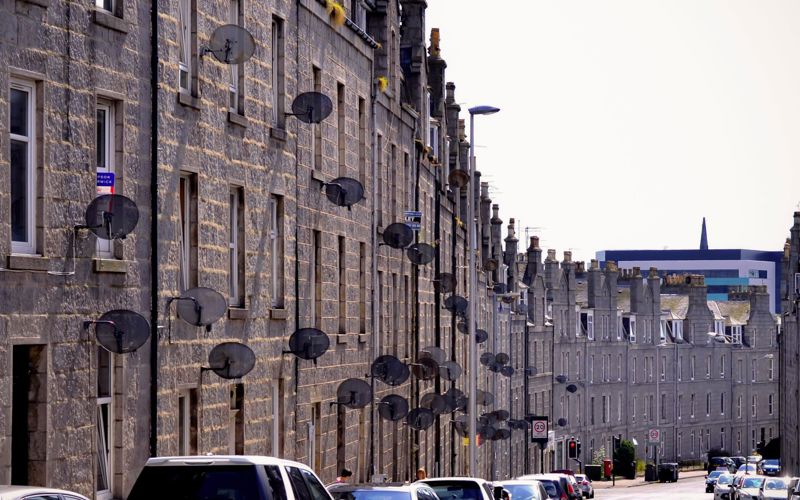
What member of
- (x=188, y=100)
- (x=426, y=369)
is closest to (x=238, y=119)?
(x=188, y=100)

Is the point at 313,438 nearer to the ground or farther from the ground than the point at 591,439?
farther from the ground

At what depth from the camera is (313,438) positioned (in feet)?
94.9

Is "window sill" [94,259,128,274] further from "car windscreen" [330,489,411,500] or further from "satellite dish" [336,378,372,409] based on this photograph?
"satellite dish" [336,378,372,409]

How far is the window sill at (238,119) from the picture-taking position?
23.1m

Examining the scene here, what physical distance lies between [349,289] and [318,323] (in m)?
2.83

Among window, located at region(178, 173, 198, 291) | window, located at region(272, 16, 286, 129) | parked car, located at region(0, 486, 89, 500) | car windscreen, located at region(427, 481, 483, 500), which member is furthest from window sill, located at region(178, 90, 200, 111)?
parked car, located at region(0, 486, 89, 500)

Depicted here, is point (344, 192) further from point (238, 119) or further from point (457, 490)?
point (457, 490)

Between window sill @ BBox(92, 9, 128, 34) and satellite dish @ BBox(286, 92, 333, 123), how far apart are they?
23.0 ft

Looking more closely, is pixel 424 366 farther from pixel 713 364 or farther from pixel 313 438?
pixel 713 364

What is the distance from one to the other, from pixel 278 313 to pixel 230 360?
4.81 m

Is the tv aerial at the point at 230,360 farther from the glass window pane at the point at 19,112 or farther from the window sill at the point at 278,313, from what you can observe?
the glass window pane at the point at 19,112

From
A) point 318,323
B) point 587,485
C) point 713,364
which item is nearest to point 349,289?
point 318,323

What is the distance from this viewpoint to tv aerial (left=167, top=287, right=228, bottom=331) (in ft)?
66.6

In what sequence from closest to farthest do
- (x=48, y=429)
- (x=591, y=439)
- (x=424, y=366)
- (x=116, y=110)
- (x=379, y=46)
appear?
1. (x=48, y=429)
2. (x=116, y=110)
3. (x=379, y=46)
4. (x=424, y=366)
5. (x=591, y=439)
